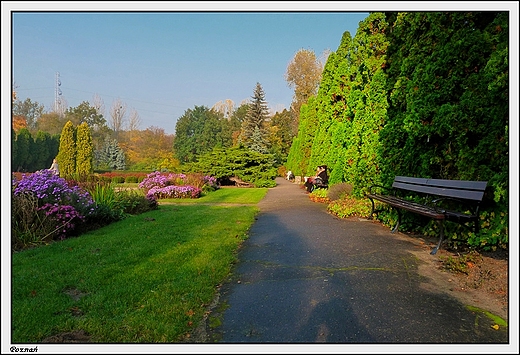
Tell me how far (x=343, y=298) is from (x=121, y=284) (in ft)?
8.24

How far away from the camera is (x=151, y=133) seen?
1996 inches

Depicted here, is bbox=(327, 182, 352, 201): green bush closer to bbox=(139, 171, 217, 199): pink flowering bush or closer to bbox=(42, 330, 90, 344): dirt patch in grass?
bbox=(139, 171, 217, 199): pink flowering bush

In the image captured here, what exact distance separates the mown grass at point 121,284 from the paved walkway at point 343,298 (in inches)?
15.6

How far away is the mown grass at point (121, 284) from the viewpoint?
2701 mm

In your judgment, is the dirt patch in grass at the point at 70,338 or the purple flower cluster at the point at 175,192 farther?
the purple flower cluster at the point at 175,192

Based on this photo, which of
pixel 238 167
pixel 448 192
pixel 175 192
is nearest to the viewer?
pixel 448 192

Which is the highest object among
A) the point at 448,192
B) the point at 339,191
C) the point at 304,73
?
the point at 304,73

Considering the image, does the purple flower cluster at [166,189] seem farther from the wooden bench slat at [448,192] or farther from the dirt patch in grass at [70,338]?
the dirt patch in grass at [70,338]

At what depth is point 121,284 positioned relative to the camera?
375 cm

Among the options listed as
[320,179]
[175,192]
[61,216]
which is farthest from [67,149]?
[61,216]

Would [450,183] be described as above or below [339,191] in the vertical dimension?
above

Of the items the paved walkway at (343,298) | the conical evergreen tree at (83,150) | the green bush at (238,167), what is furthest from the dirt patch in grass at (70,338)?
the conical evergreen tree at (83,150)

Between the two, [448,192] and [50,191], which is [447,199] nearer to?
[448,192]

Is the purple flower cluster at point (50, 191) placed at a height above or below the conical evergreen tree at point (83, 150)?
below
